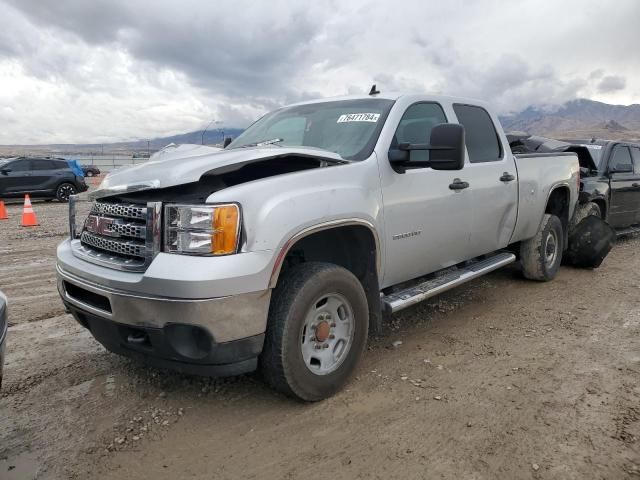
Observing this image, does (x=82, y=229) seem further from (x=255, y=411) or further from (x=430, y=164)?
(x=430, y=164)

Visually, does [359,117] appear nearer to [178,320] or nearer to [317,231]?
[317,231]

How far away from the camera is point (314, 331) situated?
308 cm

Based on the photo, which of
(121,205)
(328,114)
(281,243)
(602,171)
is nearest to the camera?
(281,243)

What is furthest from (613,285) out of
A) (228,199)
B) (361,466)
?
(228,199)

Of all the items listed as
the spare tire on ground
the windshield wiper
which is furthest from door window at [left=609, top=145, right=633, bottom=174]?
the windshield wiper

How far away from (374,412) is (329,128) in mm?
2115

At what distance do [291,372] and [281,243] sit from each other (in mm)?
758

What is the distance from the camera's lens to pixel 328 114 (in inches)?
160

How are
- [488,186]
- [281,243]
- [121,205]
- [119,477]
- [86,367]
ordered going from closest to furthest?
[119,477], [281,243], [121,205], [86,367], [488,186]

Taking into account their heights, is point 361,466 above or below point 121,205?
below

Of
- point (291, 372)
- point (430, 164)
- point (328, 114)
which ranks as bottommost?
point (291, 372)

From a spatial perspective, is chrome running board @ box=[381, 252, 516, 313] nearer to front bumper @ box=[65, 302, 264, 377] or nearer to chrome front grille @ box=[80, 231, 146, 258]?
front bumper @ box=[65, 302, 264, 377]

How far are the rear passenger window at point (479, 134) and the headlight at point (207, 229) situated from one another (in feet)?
8.72

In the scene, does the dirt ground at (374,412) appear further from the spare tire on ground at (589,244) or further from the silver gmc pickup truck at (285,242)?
the spare tire on ground at (589,244)
